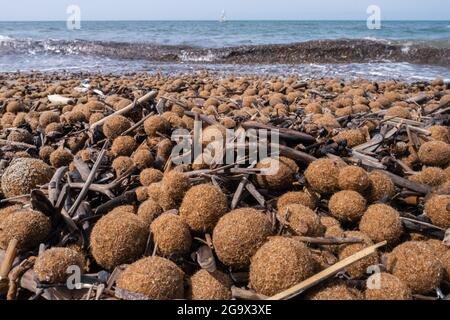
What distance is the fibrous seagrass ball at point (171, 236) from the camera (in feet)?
5.86

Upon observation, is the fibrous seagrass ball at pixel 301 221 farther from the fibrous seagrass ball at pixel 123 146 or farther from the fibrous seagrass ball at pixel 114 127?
the fibrous seagrass ball at pixel 114 127

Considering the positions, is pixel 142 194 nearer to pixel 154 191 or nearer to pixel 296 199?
pixel 154 191

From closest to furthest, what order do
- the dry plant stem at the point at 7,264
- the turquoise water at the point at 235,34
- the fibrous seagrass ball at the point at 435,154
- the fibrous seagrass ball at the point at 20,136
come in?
the dry plant stem at the point at 7,264 < the fibrous seagrass ball at the point at 435,154 < the fibrous seagrass ball at the point at 20,136 < the turquoise water at the point at 235,34

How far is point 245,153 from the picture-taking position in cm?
246

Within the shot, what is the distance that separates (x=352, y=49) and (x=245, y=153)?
1878 centimetres

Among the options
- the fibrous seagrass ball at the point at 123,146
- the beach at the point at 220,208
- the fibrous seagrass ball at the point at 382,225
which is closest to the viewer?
the beach at the point at 220,208

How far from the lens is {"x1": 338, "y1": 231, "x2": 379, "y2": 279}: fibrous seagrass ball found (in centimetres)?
168

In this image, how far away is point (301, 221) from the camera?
183 cm

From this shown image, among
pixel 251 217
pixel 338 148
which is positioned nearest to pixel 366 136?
pixel 338 148

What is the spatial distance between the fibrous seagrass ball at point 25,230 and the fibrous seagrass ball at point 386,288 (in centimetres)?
155

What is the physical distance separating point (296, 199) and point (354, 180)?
0.35 m

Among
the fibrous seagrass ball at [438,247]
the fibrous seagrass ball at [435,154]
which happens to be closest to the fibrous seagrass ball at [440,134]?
the fibrous seagrass ball at [435,154]

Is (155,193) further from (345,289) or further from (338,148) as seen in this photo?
(338,148)
